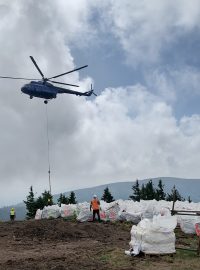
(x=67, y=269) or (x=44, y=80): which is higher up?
(x=44, y=80)

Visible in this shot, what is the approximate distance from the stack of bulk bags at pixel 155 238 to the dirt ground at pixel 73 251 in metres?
0.25

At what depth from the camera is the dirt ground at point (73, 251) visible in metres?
11.5

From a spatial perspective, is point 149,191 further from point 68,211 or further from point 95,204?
point 95,204

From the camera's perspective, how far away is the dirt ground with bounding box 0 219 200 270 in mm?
11508

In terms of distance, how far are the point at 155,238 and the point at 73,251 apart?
10.1ft

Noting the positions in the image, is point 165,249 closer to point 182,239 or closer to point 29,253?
point 29,253

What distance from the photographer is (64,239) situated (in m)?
18.5

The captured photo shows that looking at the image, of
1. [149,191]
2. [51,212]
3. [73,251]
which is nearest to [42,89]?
[51,212]

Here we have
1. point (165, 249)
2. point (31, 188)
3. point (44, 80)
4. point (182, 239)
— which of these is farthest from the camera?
point (31, 188)

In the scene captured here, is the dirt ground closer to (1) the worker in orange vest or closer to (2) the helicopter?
(1) the worker in orange vest

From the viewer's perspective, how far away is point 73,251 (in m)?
14.1

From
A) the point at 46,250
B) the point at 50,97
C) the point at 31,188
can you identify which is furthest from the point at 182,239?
the point at 31,188

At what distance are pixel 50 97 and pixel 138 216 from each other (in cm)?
1299

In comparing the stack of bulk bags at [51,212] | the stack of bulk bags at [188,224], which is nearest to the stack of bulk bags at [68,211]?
the stack of bulk bags at [51,212]
